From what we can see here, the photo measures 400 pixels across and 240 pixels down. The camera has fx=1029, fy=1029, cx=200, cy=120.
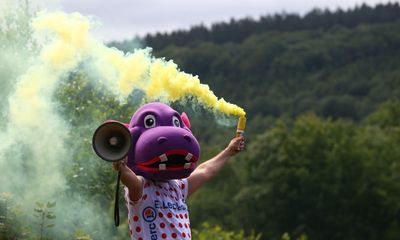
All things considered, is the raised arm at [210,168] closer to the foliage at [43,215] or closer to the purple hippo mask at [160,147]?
the purple hippo mask at [160,147]

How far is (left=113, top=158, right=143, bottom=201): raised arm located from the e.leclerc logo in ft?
0.29

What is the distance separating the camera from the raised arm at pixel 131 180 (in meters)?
5.35

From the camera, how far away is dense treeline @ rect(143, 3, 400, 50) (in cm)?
13000

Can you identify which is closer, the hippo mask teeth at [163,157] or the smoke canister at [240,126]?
the hippo mask teeth at [163,157]

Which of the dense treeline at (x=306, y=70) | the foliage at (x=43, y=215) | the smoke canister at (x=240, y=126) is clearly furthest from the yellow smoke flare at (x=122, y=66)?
the dense treeline at (x=306, y=70)

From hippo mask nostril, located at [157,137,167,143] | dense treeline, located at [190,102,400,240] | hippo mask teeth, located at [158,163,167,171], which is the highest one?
hippo mask nostril, located at [157,137,167,143]

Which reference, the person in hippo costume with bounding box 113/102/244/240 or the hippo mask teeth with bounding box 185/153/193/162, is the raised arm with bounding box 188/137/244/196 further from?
the hippo mask teeth with bounding box 185/153/193/162

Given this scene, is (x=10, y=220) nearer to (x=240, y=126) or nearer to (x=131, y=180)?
(x=240, y=126)

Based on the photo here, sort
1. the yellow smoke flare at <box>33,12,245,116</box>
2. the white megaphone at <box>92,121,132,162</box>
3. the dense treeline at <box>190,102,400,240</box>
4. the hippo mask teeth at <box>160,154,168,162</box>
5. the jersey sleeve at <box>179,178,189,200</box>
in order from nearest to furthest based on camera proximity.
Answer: the white megaphone at <box>92,121,132,162</box> < the hippo mask teeth at <box>160,154,168,162</box> < the jersey sleeve at <box>179,178,189,200</box> < the yellow smoke flare at <box>33,12,245,116</box> < the dense treeline at <box>190,102,400,240</box>

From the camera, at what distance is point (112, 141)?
5.23 metres

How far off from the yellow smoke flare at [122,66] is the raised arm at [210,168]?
0.24 metres

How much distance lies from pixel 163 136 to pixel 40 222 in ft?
8.44

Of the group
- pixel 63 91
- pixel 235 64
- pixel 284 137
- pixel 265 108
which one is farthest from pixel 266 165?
pixel 235 64

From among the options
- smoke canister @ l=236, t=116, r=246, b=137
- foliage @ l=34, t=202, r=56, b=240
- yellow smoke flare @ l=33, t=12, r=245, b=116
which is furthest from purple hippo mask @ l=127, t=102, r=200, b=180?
foliage @ l=34, t=202, r=56, b=240
